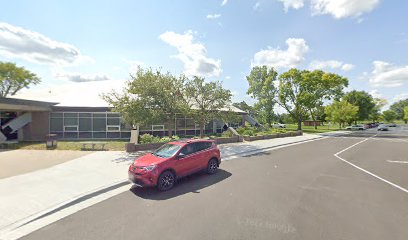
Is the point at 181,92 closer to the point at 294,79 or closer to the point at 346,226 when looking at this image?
the point at 346,226

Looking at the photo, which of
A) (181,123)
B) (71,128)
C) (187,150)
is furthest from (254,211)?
(71,128)

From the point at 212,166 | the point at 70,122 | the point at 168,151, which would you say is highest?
the point at 70,122

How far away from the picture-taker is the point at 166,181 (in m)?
7.49

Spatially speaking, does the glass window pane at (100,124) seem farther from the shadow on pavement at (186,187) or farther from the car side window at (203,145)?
the car side window at (203,145)

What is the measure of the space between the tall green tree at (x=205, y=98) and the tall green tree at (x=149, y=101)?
179cm

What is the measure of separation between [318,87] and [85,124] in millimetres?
38588

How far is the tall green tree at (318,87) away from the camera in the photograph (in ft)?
119

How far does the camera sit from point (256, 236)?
439cm

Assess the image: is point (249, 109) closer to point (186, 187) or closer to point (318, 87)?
point (318, 87)

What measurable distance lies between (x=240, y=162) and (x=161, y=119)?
7.21 metres

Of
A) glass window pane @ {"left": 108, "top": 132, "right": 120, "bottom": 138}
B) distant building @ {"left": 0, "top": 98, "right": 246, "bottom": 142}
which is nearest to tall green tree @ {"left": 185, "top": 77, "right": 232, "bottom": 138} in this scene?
distant building @ {"left": 0, "top": 98, "right": 246, "bottom": 142}

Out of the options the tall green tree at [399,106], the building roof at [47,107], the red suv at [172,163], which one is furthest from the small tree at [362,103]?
the tall green tree at [399,106]

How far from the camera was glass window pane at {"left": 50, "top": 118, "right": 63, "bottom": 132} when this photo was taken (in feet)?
67.5

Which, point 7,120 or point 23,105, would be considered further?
point 7,120
